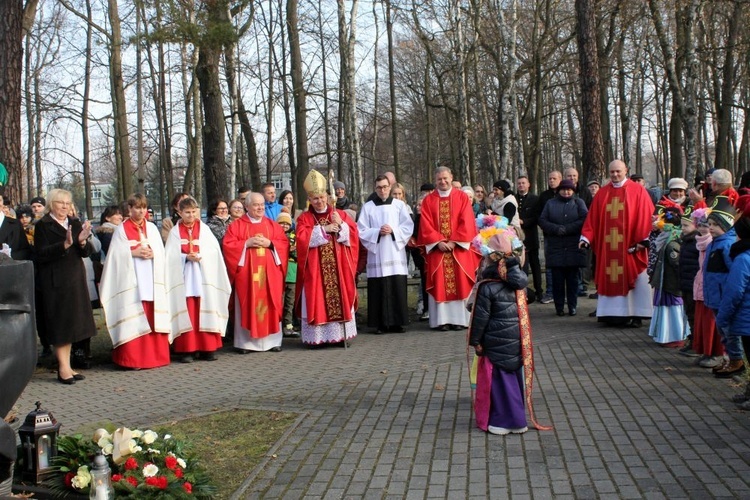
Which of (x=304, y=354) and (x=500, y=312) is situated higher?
(x=500, y=312)

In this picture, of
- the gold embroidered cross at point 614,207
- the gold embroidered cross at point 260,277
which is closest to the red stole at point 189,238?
the gold embroidered cross at point 260,277

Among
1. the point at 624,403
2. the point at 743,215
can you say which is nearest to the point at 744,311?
the point at 743,215

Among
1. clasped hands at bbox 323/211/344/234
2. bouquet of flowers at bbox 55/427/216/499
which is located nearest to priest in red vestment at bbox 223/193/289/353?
clasped hands at bbox 323/211/344/234

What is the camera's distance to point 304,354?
33.8ft

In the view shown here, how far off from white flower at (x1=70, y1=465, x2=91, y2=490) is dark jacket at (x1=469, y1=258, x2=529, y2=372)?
2.90 meters

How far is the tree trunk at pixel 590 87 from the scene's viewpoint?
15.1 metres

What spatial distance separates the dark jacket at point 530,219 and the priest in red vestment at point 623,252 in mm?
2323

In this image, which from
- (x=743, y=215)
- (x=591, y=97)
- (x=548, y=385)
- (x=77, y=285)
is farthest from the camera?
(x=591, y=97)

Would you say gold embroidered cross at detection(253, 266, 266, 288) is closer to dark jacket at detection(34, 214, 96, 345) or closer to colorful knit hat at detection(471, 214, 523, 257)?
dark jacket at detection(34, 214, 96, 345)

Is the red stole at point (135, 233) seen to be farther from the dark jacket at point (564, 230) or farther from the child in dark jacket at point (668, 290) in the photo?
the child in dark jacket at point (668, 290)

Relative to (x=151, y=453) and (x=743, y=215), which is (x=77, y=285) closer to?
(x=151, y=453)

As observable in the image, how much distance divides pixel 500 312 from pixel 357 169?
17.7 meters

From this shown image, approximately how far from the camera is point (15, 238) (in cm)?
908

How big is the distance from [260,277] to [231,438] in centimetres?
442
